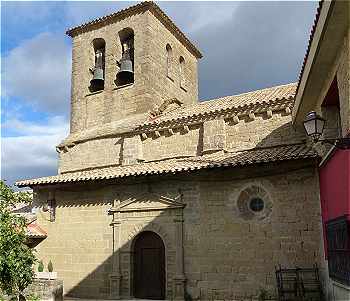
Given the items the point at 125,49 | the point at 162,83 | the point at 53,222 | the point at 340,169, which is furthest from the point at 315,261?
the point at 125,49

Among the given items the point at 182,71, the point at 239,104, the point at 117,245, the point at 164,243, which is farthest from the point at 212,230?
the point at 182,71

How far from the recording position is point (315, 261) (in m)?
9.59

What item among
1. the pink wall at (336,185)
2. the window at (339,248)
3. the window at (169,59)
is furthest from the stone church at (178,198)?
the window at (339,248)

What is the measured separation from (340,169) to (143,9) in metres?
12.7

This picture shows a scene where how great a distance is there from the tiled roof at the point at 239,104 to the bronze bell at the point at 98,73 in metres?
3.59

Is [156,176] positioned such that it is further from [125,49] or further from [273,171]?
[125,49]

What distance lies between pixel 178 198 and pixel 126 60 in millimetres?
7585

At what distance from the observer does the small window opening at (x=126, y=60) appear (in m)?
16.7

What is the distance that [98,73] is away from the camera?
57.0 ft

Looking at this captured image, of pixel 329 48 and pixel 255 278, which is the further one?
pixel 255 278

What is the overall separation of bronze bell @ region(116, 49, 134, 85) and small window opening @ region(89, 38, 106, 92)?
80cm

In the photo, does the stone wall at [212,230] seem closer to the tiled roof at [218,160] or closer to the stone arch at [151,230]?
the stone arch at [151,230]

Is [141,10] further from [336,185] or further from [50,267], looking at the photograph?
[336,185]

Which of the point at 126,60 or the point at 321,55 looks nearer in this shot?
the point at 321,55
